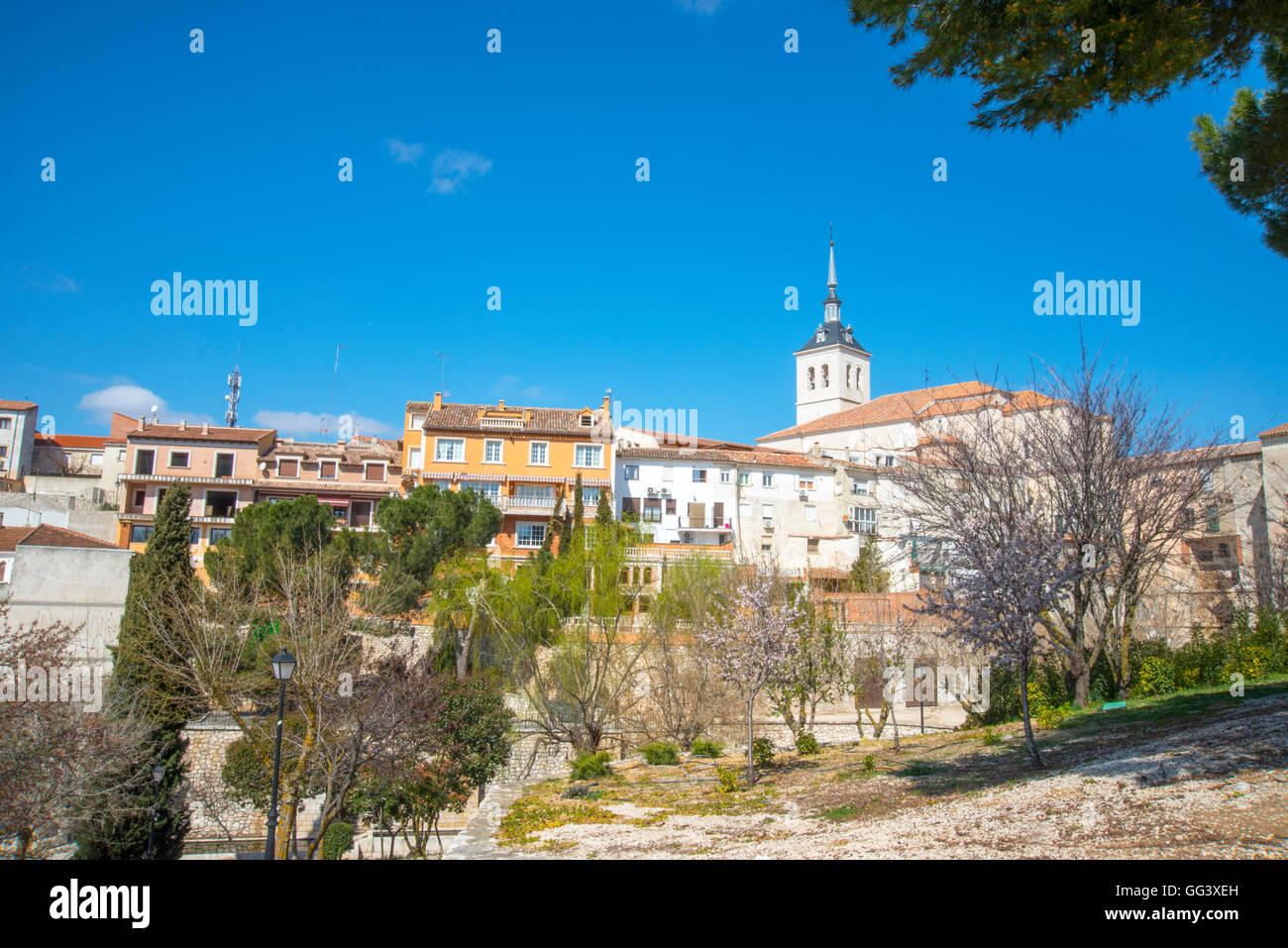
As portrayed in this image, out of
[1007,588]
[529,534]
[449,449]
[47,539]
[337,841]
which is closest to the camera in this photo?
[1007,588]

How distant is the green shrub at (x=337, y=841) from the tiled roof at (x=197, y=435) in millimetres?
33159

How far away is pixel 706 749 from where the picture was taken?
2536 centimetres

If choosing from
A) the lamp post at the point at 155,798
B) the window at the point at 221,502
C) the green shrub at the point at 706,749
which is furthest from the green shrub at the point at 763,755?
the window at the point at 221,502

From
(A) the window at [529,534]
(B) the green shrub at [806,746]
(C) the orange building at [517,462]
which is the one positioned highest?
(C) the orange building at [517,462]

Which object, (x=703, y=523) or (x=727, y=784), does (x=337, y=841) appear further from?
(x=703, y=523)

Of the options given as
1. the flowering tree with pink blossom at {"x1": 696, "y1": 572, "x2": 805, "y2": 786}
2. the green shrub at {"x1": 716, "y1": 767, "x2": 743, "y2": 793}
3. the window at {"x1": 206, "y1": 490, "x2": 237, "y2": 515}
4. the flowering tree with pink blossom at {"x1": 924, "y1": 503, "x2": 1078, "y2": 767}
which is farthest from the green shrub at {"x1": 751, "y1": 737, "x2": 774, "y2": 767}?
the window at {"x1": 206, "y1": 490, "x2": 237, "y2": 515}

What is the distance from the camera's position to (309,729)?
60.2ft

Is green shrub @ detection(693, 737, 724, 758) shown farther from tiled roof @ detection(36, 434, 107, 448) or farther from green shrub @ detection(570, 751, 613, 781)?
tiled roof @ detection(36, 434, 107, 448)

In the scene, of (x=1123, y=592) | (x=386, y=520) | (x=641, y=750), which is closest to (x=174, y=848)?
(x=641, y=750)

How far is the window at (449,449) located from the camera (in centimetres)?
4700

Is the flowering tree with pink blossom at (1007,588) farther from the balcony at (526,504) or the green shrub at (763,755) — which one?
the balcony at (526,504)

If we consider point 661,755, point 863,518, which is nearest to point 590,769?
point 661,755

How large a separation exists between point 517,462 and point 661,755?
2604 cm
